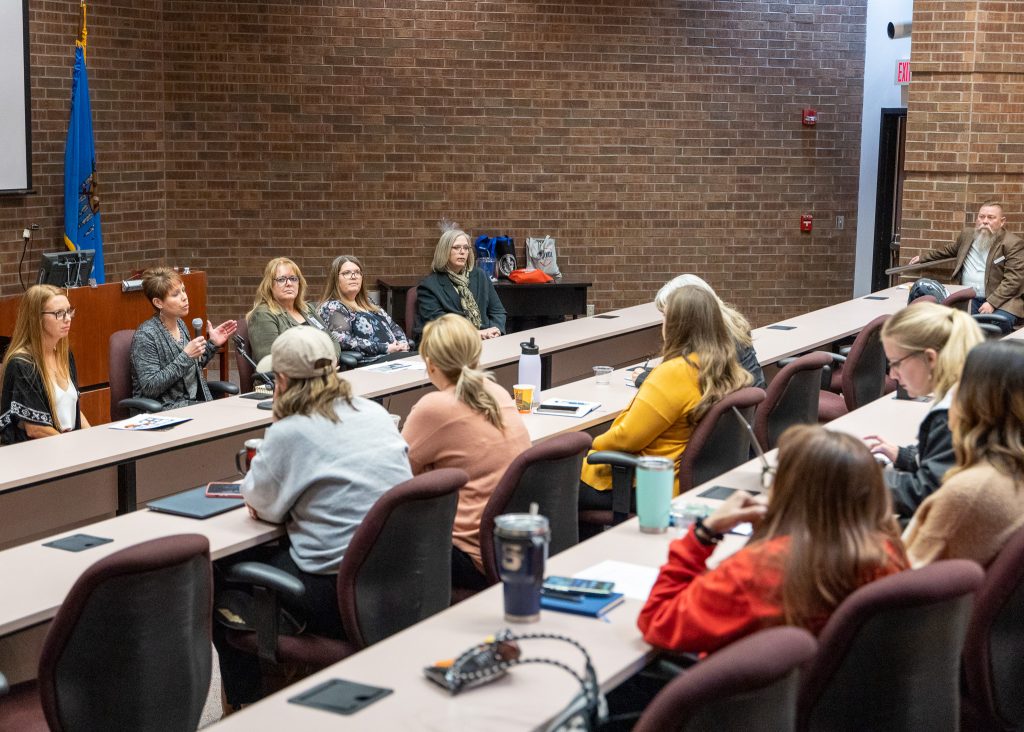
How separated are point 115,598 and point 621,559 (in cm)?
118

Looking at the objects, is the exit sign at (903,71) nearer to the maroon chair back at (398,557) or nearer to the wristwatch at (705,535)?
the maroon chair back at (398,557)

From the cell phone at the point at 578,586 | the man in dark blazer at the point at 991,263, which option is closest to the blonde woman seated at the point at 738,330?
the cell phone at the point at 578,586

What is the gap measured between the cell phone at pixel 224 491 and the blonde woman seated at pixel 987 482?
2002 millimetres

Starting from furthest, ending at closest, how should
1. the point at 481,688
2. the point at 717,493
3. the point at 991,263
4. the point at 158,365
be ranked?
the point at 991,263
the point at 158,365
the point at 717,493
the point at 481,688

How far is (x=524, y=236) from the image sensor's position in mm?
10516

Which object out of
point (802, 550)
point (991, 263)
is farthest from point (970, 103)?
point (802, 550)

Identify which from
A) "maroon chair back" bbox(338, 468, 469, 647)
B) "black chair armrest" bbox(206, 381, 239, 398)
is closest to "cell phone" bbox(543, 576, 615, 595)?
"maroon chair back" bbox(338, 468, 469, 647)

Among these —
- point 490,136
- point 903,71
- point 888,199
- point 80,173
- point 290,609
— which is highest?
→ point 903,71

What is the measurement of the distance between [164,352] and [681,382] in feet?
8.52

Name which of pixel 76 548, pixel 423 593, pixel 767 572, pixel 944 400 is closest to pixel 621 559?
pixel 423 593

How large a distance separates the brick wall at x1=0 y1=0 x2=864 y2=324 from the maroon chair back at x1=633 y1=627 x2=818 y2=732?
812 centimetres

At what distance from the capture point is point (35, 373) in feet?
16.5

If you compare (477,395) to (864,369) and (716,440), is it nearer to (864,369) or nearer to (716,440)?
(716,440)

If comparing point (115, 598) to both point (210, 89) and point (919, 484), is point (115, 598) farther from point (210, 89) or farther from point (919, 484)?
point (210, 89)
